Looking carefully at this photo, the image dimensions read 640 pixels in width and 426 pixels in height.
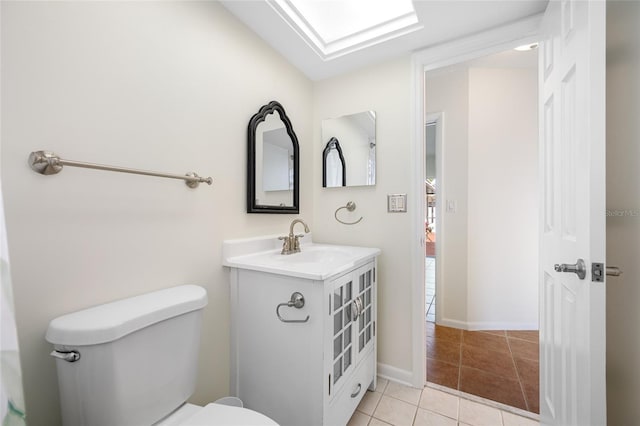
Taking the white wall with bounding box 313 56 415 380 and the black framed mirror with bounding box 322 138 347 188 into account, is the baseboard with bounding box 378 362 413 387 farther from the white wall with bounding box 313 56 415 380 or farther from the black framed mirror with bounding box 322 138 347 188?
the black framed mirror with bounding box 322 138 347 188

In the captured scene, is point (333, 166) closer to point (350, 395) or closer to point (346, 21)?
point (346, 21)

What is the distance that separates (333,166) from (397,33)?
886 millimetres

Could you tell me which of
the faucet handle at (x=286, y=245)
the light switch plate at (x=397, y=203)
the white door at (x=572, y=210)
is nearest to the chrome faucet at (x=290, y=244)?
the faucet handle at (x=286, y=245)

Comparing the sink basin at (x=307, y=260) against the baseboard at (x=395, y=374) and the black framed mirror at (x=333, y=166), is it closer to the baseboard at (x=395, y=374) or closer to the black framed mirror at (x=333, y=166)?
the black framed mirror at (x=333, y=166)

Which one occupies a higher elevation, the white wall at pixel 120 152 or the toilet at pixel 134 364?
the white wall at pixel 120 152

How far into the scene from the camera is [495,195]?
7.93 feet

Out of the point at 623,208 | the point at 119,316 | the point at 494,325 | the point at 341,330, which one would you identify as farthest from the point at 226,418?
the point at 494,325

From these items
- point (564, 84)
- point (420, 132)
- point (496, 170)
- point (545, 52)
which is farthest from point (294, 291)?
point (496, 170)

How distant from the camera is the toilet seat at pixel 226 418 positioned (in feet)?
2.72

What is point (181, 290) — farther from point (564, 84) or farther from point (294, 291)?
point (564, 84)

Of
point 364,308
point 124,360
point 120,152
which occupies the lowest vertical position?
point 364,308

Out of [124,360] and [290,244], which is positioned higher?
[290,244]

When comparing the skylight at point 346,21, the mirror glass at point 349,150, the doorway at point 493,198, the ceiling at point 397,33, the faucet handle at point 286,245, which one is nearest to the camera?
the ceiling at point 397,33

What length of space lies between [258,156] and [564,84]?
1415 mm
